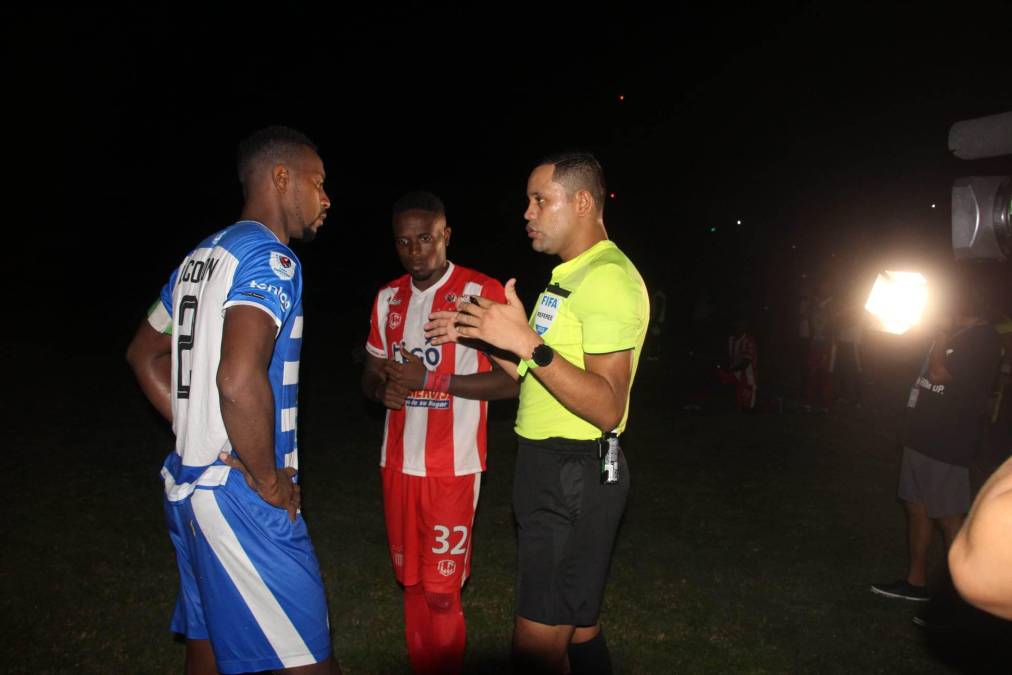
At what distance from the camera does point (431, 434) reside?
3.76 metres

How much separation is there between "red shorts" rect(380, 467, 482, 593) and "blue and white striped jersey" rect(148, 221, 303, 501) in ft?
3.81

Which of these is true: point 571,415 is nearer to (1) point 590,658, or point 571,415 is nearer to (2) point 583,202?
(2) point 583,202

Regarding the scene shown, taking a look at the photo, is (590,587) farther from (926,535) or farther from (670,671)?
(926,535)

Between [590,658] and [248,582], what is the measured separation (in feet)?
4.90

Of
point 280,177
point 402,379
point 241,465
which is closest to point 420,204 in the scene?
point 402,379

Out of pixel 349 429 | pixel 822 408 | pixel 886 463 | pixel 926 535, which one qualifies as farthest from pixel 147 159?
pixel 926 535

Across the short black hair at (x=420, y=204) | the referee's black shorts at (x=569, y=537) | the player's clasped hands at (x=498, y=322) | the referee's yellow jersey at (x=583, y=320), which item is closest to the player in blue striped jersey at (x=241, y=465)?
the player's clasped hands at (x=498, y=322)

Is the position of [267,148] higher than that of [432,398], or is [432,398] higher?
[267,148]

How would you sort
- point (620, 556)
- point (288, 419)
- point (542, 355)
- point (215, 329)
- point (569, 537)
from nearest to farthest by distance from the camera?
point (215, 329) → point (542, 355) → point (288, 419) → point (569, 537) → point (620, 556)

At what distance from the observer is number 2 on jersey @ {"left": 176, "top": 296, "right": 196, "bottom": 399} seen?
99.7 inches

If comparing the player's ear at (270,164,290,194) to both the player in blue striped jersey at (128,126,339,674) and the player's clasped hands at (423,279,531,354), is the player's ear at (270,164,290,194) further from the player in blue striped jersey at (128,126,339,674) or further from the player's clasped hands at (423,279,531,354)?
the player's clasped hands at (423,279,531,354)

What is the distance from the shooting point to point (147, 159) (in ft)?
86.7

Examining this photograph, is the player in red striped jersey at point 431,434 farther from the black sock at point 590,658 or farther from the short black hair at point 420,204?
the black sock at point 590,658

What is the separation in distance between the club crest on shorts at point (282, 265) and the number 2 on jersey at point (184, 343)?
0.32m
